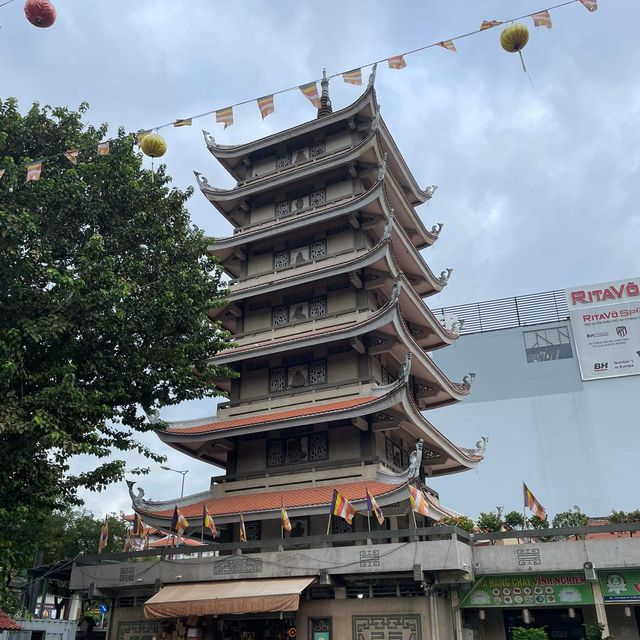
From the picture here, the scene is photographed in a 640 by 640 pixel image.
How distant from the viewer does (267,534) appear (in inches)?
848

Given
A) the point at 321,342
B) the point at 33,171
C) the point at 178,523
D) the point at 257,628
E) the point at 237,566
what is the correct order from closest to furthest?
the point at 33,171
the point at 237,566
the point at 257,628
the point at 178,523
the point at 321,342

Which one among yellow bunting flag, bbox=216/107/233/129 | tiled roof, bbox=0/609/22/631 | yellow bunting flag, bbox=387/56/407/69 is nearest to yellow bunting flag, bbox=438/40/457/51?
yellow bunting flag, bbox=387/56/407/69

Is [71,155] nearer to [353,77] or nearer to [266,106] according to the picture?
[266,106]

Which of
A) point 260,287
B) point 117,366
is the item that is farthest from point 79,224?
point 260,287

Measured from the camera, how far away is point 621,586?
16.2m

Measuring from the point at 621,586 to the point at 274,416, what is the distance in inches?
464

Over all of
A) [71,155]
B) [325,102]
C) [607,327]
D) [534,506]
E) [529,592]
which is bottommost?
[529,592]

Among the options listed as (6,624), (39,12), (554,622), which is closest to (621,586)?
(554,622)

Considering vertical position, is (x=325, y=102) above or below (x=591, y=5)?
above

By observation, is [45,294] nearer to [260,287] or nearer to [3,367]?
[3,367]

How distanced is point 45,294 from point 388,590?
12087mm

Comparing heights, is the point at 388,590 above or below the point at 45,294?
below

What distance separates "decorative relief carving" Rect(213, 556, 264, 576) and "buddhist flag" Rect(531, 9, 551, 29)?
15.9m

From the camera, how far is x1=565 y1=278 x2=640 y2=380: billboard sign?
4238cm
